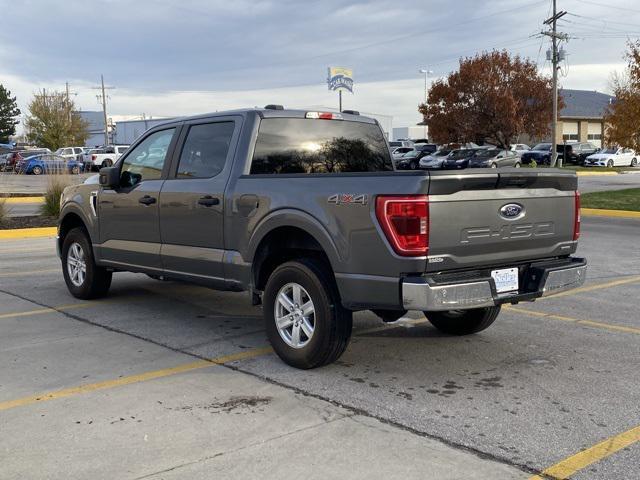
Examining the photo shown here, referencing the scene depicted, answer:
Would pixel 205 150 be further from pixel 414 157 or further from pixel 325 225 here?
pixel 414 157

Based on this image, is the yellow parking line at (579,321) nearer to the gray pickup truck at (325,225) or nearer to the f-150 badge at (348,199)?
the gray pickup truck at (325,225)

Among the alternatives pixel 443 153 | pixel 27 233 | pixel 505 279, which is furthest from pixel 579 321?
pixel 443 153

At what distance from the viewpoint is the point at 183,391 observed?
4703mm

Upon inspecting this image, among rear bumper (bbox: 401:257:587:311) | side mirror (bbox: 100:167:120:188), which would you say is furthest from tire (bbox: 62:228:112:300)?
rear bumper (bbox: 401:257:587:311)

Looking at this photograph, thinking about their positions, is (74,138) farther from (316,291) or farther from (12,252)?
(316,291)

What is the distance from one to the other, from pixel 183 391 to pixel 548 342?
125 inches

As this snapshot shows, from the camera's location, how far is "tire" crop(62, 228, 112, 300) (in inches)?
300

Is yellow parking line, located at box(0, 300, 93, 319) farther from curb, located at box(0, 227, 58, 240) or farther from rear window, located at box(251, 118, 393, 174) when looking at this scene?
curb, located at box(0, 227, 58, 240)

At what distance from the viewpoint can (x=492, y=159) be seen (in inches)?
1529

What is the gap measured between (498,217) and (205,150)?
2754 mm

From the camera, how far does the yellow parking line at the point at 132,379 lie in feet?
14.9

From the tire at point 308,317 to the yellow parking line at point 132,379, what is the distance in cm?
40

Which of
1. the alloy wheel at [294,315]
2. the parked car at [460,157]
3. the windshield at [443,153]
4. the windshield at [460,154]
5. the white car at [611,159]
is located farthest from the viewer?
the white car at [611,159]

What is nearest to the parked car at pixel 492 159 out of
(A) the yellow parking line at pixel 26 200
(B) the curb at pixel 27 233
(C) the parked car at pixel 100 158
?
(A) the yellow parking line at pixel 26 200
